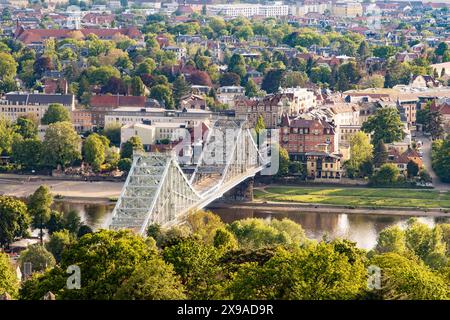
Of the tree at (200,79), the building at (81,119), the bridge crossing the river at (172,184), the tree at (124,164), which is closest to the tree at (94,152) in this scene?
the tree at (124,164)

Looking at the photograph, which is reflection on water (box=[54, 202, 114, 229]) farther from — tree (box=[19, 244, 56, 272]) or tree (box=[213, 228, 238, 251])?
tree (box=[213, 228, 238, 251])

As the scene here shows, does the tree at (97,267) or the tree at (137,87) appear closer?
the tree at (97,267)

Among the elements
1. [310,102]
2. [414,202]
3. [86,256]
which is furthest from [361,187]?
[86,256]

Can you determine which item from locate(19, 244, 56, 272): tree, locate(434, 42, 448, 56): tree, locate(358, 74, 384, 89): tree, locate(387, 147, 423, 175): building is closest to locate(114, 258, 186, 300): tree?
locate(19, 244, 56, 272): tree

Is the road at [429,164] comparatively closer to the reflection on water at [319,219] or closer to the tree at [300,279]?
the reflection on water at [319,219]

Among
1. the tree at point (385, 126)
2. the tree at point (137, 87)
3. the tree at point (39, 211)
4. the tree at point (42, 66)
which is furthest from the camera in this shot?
the tree at point (42, 66)

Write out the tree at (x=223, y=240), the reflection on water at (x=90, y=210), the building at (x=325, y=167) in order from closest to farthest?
1. the tree at (x=223, y=240)
2. the reflection on water at (x=90, y=210)
3. the building at (x=325, y=167)

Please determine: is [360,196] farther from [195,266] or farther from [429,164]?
[195,266]
